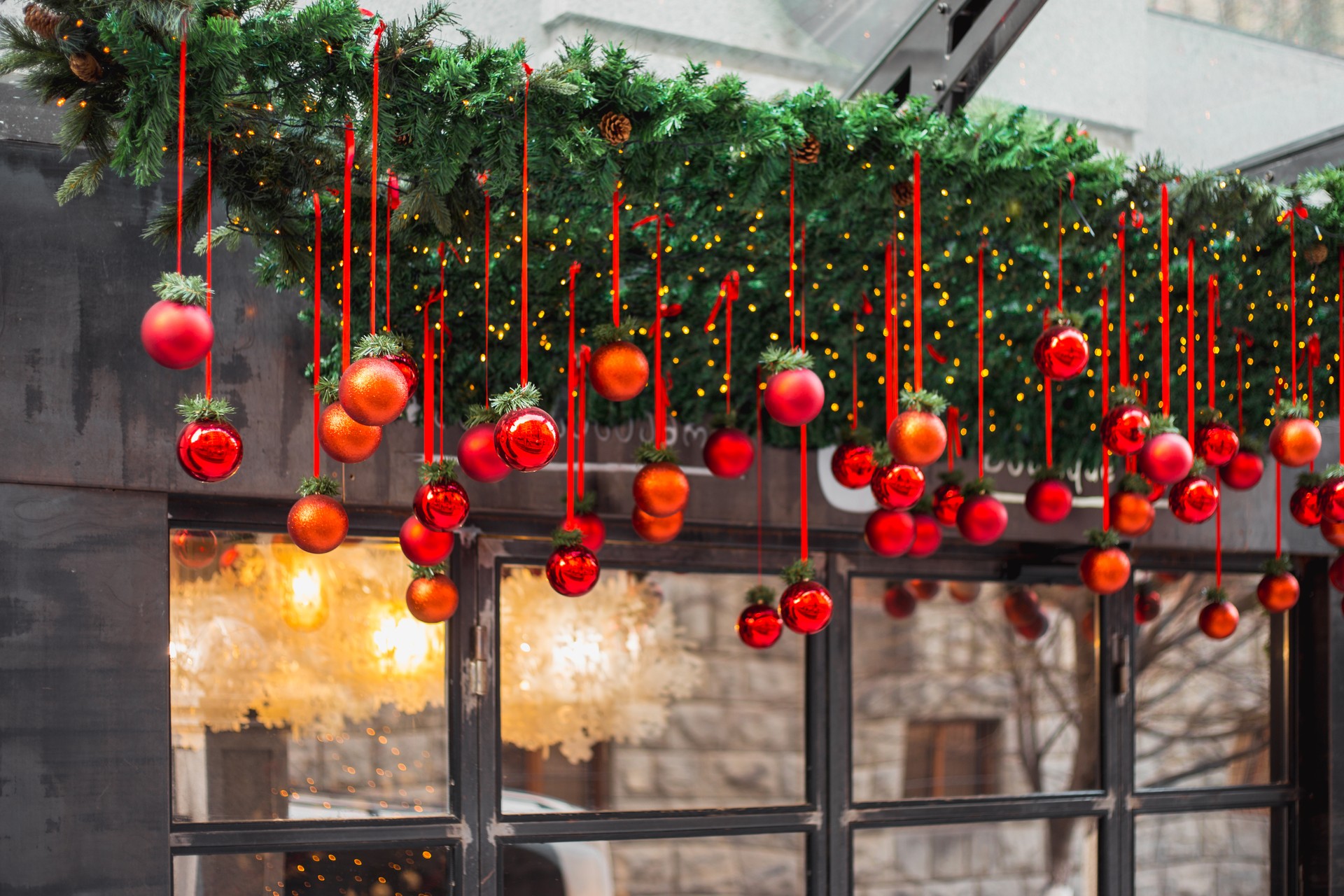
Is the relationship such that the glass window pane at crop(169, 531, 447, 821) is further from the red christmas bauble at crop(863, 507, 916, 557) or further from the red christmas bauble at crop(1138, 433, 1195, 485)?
the red christmas bauble at crop(1138, 433, 1195, 485)

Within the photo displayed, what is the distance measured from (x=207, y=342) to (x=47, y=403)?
1174 mm

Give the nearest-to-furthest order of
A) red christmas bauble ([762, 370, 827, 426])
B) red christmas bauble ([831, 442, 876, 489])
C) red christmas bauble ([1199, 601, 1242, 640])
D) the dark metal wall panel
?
red christmas bauble ([762, 370, 827, 426]) < the dark metal wall panel < red christmas bauble ([831, 442, 876, 489]) < red christmas bauble ([1199, 601, 1242, 640])

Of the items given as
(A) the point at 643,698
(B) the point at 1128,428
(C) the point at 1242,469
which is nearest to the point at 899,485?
(B) the point at 1128,428

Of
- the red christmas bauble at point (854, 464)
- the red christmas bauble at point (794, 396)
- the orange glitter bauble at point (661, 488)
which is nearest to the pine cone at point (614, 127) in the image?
the red christmas bauble at point (794, 396)

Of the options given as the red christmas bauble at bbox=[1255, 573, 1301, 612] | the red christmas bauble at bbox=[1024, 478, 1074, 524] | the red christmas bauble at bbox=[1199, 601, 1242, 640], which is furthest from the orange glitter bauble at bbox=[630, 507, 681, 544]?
the red christmas bauble at bbox=[1255, 573, 1301, 612]

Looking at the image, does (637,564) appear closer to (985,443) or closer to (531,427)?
(985,443)

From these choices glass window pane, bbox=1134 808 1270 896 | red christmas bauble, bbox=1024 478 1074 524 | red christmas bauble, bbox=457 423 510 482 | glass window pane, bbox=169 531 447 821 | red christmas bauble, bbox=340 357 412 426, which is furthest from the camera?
glass window pane, bbox=1134 808 1270 896

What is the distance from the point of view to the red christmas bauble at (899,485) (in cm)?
288

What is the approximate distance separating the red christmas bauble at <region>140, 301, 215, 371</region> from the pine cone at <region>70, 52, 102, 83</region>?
37 centimetres

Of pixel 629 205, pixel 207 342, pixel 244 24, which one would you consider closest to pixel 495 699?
pixel 629 205

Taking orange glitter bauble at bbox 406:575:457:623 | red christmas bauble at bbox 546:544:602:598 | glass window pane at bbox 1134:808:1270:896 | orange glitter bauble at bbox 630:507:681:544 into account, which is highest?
orange glitter bauble at bbox 630:507:681:544

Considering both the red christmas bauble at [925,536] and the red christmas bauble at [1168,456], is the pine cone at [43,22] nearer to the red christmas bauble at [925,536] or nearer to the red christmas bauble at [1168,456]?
the red christmas bauble at [1168,456]

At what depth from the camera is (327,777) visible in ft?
11.8

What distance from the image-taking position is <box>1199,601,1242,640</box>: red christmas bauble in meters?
3.83
